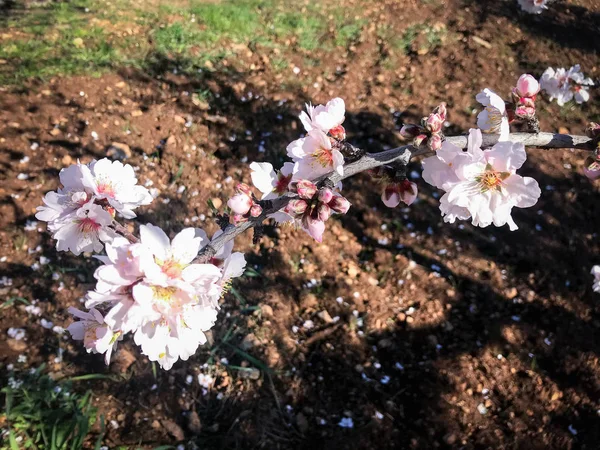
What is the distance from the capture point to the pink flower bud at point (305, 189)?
123 cm

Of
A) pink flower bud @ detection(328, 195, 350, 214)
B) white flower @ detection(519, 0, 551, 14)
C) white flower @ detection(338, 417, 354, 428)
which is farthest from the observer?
white flower @ detection(519, 0, 551, 14)

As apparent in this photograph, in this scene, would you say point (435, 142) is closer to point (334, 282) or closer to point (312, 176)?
point (312, 176)

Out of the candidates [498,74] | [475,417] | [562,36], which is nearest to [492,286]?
[475,417]

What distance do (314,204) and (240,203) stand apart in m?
0.19

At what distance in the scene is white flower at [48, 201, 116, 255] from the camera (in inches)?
56.2

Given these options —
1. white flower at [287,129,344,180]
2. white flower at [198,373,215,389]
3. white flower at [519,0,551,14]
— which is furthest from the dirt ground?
white flower at [287,129,344,180]

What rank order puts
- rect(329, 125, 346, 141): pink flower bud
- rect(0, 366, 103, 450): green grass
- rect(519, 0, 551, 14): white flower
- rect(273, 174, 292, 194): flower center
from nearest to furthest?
rect(329, 125, 346, 141): pink flower bud, rect(273, 174, 292, 194): flower center, rect(0, 366, 103, 450): green grass, rect(519, 0, 551, 14): white flower

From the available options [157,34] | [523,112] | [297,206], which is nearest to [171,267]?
[297,206]

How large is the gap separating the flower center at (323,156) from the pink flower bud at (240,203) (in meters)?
0.21

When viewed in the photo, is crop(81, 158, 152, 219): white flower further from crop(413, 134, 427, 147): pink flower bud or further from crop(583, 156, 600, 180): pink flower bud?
crop(583, 156, 600, 180): pink flower bud

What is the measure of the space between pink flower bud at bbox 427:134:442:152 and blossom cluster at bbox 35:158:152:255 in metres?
0.87

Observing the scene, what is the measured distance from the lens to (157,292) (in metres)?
1.19

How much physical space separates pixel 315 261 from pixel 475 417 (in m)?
1.29

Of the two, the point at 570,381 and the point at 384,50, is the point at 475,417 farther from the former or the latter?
the point at 384,50
